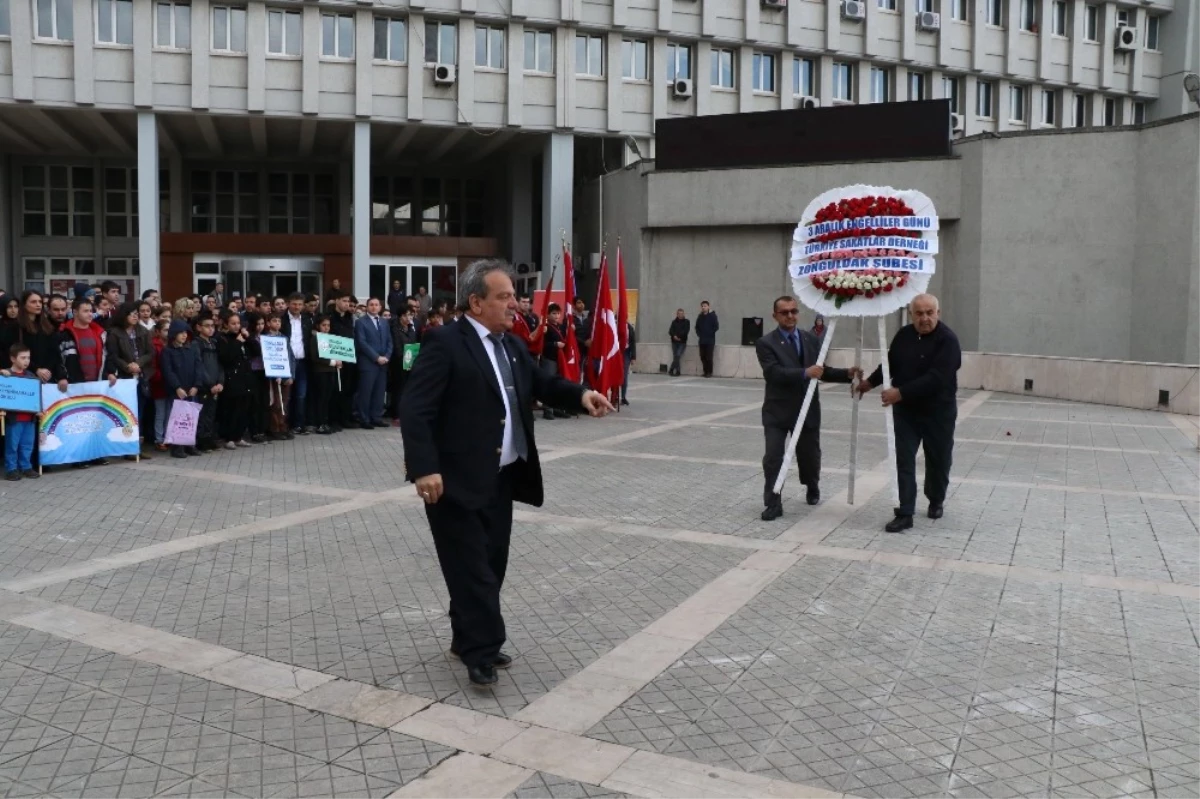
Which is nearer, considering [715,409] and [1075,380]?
[715,409]

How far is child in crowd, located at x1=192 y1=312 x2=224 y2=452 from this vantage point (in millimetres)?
12945

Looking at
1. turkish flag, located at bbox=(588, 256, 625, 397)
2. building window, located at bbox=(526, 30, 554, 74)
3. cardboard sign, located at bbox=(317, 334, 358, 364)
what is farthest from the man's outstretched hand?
building window, located at bbox=(526, 30, 554, 74)

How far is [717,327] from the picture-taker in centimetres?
2678

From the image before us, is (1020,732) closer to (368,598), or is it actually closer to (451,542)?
(451,542)

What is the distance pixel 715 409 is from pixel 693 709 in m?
14.0

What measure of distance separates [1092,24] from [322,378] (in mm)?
43348

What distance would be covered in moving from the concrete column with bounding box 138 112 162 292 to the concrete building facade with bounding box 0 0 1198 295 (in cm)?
7

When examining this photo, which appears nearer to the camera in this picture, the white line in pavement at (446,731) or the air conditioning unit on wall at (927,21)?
the white line in pavement at (446,731)

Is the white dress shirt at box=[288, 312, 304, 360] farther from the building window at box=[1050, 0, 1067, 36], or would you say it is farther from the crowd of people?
the building window at box=[1050, 0, 1067, 36]

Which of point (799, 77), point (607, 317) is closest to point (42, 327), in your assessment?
point (607, 317)

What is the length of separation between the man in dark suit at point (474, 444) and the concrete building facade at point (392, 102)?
28.5 meters

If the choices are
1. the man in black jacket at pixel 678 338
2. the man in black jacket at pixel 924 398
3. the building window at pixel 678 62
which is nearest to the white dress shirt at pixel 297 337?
the man in black jacket at pixel 924 398

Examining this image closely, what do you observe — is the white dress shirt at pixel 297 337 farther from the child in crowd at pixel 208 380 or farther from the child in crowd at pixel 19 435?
the child in crowd at pixel 19 435

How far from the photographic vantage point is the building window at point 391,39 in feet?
108
